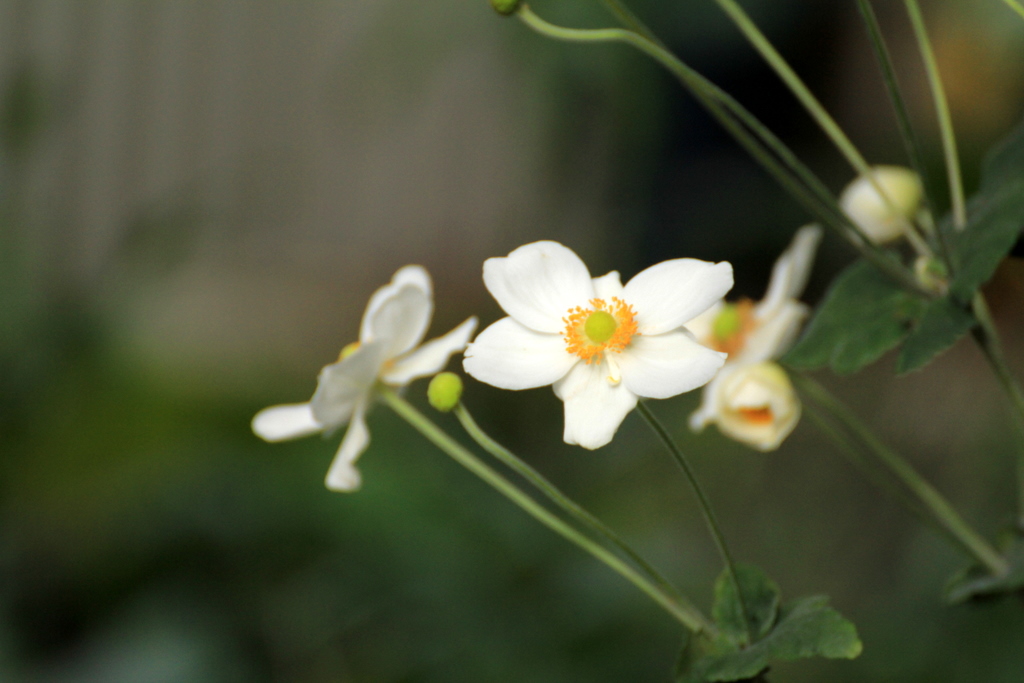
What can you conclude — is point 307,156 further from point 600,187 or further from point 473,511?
point 473,511

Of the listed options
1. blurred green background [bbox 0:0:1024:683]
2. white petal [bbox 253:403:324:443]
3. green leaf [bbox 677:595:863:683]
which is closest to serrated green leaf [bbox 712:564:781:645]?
green leaf [bbox 677:595:863:683]

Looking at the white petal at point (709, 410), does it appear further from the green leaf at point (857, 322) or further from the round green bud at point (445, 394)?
the round green bud at point (445, 394)

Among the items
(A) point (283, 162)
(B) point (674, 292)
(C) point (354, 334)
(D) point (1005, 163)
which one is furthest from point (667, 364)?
(A) point (283, 162)

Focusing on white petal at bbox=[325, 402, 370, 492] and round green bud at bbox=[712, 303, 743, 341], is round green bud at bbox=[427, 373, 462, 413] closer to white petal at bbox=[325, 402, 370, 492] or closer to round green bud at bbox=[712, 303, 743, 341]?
white petal at bbox=[325, 402, 370, 492]

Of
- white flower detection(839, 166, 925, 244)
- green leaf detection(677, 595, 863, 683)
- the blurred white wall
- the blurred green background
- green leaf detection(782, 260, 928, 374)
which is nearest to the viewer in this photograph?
green leaf detection(677, 595, 863, 683)

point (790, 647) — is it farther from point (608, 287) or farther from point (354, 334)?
point (354, 334)
